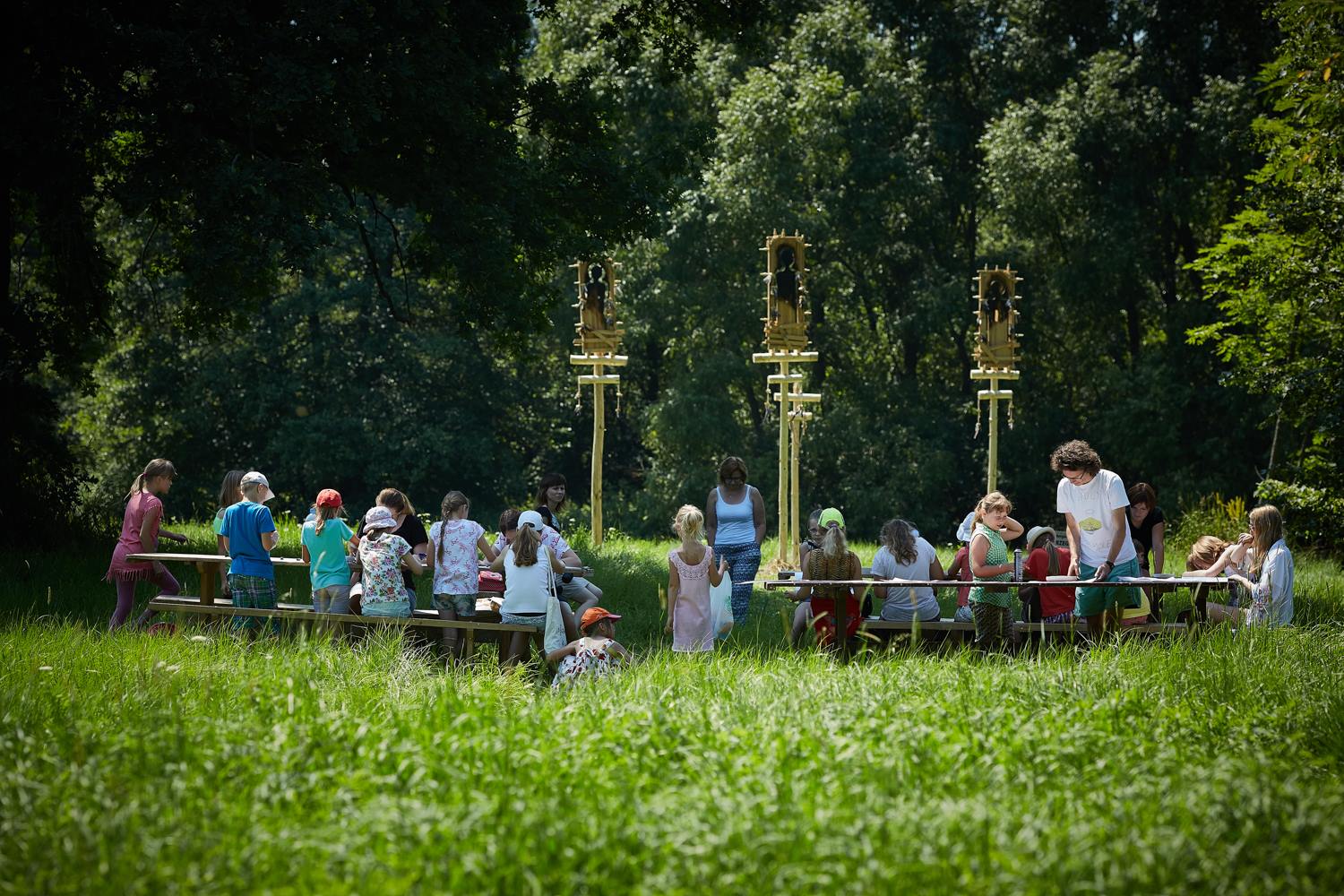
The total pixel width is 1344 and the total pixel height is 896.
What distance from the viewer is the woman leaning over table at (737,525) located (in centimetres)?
1230

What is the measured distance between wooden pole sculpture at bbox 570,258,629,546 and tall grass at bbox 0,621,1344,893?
955 cm

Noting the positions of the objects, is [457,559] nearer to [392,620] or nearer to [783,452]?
[392,620]

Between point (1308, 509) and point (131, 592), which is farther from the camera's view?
point (1308, 509)

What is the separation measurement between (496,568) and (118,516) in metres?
9.37

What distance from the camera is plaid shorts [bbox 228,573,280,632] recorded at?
1029 centimetres

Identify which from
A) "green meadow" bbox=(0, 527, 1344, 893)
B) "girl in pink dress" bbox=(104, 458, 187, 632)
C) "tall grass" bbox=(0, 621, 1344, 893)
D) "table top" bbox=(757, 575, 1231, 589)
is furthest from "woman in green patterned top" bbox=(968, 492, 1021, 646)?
"girl in pink dress" bbox=(104, 458, 187, 632)

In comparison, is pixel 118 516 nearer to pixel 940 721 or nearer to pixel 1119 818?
pixel 940 721

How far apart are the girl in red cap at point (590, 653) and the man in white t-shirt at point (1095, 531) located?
3.19 metres

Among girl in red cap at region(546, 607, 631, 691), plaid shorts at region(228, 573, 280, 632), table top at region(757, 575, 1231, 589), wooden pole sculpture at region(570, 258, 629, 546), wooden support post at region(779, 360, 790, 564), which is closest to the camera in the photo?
girl in red cap at region(546, 607, 631, 691)

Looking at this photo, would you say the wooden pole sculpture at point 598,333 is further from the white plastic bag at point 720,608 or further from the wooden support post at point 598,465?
the white plastic bag at point 720,608

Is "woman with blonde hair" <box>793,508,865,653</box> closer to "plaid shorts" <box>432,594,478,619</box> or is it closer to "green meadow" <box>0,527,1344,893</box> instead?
"green meadow" <box>0,527,1344,893</box>

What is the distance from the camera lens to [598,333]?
58.2 feet

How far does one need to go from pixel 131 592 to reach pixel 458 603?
110 inches

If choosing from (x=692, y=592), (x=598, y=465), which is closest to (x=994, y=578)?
(x=692, y=592)
